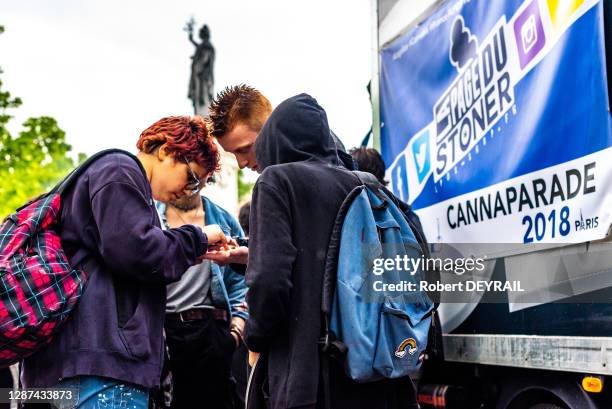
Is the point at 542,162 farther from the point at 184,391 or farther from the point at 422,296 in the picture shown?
the point at 184,391

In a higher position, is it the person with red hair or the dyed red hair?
the dyed red hair

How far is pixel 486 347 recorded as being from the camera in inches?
138

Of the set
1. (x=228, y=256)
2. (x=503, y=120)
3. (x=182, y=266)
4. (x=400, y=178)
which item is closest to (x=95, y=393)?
(x=182, y=266)

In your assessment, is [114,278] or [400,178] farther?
[400,178]

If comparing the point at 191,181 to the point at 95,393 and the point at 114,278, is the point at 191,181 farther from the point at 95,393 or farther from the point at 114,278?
the point at 95,393

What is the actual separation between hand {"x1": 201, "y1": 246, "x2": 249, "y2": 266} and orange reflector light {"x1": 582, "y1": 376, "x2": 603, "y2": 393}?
1.30 metres

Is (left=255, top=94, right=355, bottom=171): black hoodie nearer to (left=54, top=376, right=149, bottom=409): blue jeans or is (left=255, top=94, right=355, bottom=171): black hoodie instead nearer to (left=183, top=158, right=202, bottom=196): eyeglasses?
(left=183, top=158, right=202, bottom=196): eyeglasses

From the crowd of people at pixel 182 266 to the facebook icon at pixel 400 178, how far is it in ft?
5.24

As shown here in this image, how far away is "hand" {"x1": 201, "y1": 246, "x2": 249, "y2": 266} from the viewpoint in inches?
115

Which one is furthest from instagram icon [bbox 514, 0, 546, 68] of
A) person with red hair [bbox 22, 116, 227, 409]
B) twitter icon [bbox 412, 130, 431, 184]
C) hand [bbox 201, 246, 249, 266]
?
person with red hair [bbox 22, 116, 227, 409]

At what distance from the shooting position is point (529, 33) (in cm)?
329

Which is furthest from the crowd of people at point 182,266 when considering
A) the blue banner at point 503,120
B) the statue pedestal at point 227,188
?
the statue pedestal at point 227,188

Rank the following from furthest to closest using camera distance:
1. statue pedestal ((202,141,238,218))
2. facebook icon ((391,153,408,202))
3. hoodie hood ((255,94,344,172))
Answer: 1. statue pedestal ((202,141,238,218))
2. facebook icon ((391,153,408,202))
3. hoodie hood ((255,94,344,172))

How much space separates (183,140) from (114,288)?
689 millimetres
